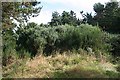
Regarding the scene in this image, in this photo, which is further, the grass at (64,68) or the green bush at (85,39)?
the green bush at (85,39)

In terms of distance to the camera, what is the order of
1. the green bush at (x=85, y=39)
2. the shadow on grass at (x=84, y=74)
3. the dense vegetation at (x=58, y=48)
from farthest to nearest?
the green bush at (x=85, y=39), the dense vegetation at (x=58, y=48), the shadow on grass at (x=84, y=74)

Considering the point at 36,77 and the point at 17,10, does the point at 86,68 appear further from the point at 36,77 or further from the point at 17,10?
the point at 17,10

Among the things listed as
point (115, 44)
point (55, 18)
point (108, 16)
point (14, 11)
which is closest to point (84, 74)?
point (14, 11)

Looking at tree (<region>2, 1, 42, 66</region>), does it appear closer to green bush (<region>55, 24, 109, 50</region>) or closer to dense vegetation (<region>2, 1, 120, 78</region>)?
dense vegetation (<region>2, 1, 120, 78</region>)

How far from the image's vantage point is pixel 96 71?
43.4 feet

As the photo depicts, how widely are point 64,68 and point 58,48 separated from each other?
4.67m

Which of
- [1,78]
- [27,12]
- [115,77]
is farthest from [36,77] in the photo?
[27,12]

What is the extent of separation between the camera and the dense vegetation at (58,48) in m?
13.8

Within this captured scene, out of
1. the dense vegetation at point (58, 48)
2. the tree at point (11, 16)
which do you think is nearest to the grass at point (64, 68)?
the dense vegetation at point (58, 48)

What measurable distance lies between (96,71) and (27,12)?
5053 mm

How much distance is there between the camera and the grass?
13.0 m

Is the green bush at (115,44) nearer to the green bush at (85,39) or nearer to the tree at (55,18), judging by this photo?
the green bush at (85,39)

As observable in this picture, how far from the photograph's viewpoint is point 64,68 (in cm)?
1401

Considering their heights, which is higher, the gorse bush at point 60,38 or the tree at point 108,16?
the tree at point 108,16
